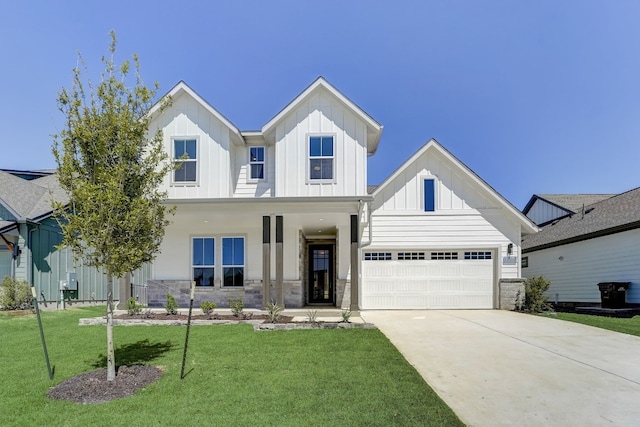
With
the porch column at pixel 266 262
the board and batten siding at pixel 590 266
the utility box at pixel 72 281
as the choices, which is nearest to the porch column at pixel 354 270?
the porch column at pixel 266 262

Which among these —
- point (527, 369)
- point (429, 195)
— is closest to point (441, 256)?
point (429, 195)

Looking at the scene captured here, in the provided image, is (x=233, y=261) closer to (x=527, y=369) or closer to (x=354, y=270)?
(x=354, y=270)

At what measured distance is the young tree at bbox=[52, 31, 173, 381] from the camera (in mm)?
5340

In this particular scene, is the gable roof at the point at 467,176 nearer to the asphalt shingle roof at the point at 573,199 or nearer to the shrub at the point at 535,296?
the shrub at the point at 535,296

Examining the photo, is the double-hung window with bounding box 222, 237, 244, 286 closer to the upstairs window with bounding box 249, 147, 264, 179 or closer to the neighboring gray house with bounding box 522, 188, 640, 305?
the upstairs window with bounding box 249, 147, 264, 179

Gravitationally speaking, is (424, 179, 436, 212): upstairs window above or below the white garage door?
above

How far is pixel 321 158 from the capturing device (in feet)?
→ 44.1

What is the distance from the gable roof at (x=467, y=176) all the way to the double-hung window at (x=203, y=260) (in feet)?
21.6

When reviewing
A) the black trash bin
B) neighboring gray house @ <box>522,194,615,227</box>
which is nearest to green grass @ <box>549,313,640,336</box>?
the black trash bin

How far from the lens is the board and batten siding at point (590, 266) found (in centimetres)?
1312

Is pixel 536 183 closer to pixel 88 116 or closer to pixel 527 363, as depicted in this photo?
pixel 527 363

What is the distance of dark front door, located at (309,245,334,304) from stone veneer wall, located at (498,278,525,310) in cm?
640

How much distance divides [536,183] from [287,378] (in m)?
27.5

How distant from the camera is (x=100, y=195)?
17.1 feet
